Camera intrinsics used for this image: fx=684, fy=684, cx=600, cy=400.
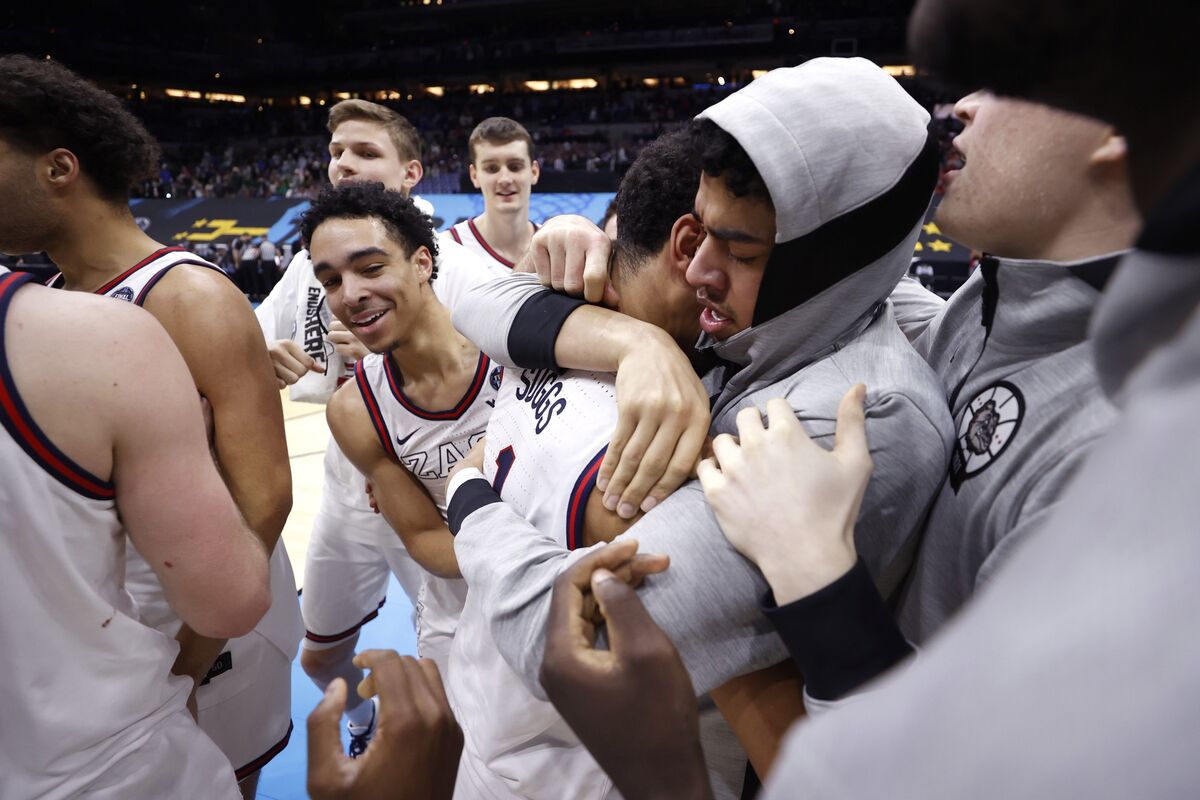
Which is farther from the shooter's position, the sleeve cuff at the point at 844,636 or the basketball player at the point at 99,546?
the basketball player at the point at 99,546

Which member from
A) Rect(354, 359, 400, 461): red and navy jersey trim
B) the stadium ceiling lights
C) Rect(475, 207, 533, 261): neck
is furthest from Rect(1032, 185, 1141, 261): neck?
the stadium ceiling lights

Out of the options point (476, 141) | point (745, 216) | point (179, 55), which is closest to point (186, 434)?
point (745, 216)

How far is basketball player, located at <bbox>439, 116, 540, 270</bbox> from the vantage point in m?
4.66

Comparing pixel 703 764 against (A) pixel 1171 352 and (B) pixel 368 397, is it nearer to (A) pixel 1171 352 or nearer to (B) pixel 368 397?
(A) pixel 1171 352

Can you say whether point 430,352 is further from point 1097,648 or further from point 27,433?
point 1097,648

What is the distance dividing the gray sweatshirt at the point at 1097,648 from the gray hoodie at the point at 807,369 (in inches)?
25.9

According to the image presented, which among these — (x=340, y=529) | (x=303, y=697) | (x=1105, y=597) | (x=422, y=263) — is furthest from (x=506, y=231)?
(x=1105, y=597)

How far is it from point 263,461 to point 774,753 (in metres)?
1.59

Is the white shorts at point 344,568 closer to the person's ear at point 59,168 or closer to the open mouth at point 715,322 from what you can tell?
the person's ear at point 59,168

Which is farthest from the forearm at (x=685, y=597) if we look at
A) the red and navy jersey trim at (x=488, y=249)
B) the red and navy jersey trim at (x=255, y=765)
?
the red and navy jersey trim at (x=488, y=249)

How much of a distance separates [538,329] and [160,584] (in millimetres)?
1084

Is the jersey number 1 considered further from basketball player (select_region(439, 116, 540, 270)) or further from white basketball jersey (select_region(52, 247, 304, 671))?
basketball player (select_region(439, 116, 540, 270))

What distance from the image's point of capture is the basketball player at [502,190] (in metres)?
4.66

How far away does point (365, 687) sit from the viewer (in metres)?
0.84
